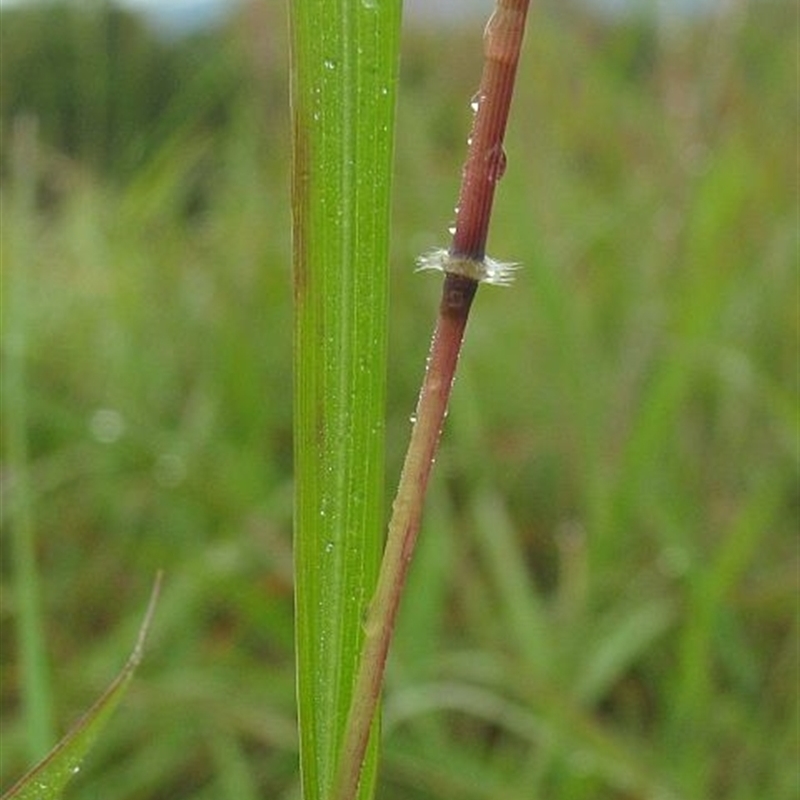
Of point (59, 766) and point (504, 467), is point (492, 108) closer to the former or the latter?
point (59, 766)

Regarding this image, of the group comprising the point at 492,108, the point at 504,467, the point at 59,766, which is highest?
the point at 492,108

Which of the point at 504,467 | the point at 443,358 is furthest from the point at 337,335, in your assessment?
the point at 504,467

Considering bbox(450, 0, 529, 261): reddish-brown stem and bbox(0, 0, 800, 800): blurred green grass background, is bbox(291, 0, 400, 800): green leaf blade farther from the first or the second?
bbox(0, 0, 800, 800): blurred green grass background

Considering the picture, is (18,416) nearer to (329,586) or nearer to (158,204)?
→ (329,586)

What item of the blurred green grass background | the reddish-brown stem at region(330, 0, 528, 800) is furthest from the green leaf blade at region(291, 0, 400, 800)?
the blurred green grass background

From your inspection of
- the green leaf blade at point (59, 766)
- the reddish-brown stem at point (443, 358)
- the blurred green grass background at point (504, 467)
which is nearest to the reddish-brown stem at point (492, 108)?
the reddish-brown stem at point (443, 358)

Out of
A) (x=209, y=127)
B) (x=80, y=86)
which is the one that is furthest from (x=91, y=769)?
(x=209, y=127)

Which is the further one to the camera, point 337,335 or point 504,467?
point 504,467
